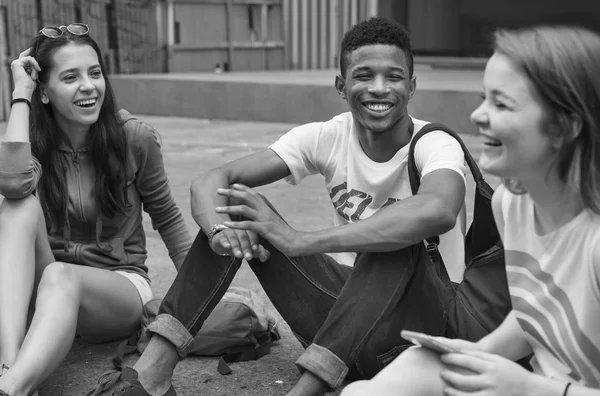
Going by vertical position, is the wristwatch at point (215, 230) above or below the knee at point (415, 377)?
above

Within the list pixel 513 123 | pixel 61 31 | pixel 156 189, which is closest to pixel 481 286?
pixel 513 123

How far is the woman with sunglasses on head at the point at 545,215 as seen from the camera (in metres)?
1.73

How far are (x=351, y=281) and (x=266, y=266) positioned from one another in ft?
1.31

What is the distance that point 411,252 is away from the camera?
8.11 ft

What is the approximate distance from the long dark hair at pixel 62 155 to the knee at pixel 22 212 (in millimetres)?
253

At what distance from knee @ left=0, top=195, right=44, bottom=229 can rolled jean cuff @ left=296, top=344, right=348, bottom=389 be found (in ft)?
3.53

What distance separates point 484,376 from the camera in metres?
1.80

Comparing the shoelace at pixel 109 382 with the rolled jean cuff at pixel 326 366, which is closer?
the rolled jean cuff at pixel 326 366

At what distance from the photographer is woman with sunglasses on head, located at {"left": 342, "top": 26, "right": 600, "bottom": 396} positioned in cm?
173

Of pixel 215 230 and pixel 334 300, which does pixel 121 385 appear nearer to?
pixel 215 230

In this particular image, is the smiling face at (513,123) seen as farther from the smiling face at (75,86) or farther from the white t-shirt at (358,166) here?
the smiling face at (75,86)

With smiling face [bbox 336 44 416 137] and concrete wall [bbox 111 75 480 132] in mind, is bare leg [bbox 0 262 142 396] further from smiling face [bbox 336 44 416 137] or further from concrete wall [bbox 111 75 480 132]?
concrete wall [bbox 111 75 480 132]

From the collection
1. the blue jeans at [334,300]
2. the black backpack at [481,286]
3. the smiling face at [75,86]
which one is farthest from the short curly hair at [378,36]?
the smiling face at [75,86]

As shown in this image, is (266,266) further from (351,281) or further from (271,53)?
(271,53)
